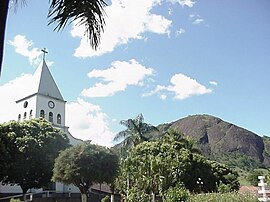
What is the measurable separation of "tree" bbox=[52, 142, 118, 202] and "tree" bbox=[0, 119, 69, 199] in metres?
4.99

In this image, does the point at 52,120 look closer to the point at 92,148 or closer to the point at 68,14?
the point at 92,148

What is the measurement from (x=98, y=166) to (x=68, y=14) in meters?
22.2

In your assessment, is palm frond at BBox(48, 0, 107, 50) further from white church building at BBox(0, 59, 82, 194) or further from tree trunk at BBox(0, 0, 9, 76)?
white church building at BBox(0, 59, 82, 194)

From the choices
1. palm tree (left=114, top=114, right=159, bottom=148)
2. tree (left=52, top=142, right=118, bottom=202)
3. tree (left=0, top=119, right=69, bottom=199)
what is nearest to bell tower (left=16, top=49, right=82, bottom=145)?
palm tree (left=114, top=114, right=159, bottom=148)

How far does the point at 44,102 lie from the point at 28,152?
15858mm

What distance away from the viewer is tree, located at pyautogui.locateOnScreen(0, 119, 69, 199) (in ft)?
93.9

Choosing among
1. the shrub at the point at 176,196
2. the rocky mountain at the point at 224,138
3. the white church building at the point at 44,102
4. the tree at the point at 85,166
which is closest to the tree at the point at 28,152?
the tree at the point at 85,166

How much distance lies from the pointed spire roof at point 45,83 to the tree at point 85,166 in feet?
71.5

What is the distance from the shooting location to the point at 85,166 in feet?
78.3

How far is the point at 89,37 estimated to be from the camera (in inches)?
111

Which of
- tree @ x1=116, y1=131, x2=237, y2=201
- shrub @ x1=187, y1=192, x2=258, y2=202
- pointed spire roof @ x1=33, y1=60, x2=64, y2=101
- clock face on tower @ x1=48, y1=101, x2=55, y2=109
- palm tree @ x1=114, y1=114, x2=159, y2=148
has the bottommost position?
shrub @ x1=187, y1=192, x2=258, y2=202

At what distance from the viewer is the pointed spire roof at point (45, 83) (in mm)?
45444

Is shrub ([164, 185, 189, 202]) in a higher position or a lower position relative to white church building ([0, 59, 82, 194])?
lower

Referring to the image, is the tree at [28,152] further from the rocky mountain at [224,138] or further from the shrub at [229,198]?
the rocky mountain at [224,138]
